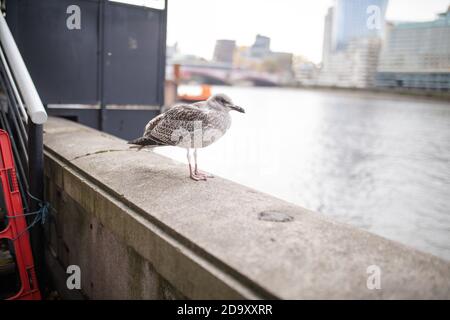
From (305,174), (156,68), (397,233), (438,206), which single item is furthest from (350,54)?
(156,68)

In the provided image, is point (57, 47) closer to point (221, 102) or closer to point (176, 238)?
point (221, 102)

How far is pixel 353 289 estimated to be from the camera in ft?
5.03

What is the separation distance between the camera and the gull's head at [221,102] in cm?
319

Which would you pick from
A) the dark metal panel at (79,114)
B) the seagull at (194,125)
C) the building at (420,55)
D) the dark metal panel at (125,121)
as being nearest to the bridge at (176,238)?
the seagull at (194,125)

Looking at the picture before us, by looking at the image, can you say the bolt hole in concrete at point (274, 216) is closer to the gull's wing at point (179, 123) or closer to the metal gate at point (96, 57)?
the gull's wing at point (179, 123)

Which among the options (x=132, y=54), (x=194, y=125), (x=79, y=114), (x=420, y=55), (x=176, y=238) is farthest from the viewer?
(x=420, y=55)

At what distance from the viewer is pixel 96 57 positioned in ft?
21.8

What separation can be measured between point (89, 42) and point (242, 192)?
15.8 ft

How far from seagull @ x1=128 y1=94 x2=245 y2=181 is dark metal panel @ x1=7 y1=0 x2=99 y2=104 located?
3794 mm

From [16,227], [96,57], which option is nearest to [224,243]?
[16,227]

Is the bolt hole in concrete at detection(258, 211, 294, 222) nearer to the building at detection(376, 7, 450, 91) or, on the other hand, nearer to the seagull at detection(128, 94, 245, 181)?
the seagull at detection(128, 94, 245, 181)

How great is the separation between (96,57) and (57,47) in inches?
23.9

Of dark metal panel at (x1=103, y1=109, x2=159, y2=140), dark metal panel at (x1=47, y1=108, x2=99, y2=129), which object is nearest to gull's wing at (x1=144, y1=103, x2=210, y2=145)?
dark metal panel at (x1=47, y1=108, x2=99, y2=129)
